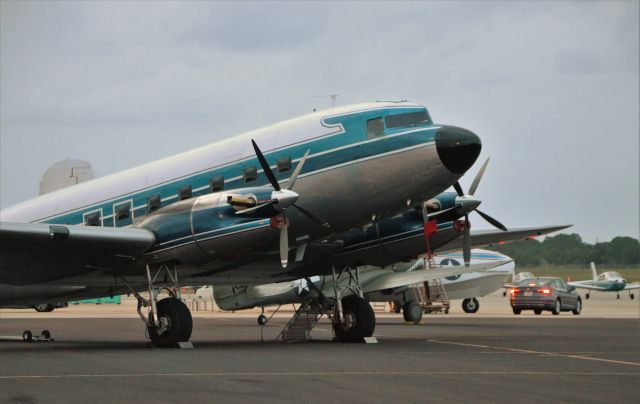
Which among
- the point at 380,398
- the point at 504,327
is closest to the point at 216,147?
the point at 380,398

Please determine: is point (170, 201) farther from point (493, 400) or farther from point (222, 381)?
point (493, 400)

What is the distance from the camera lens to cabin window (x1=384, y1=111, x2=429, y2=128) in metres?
→ 22.4

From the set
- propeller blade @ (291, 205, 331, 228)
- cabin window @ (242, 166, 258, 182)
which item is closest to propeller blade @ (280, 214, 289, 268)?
propeller blade @ (291, 205, 331, 228)

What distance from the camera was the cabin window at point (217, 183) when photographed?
23.7 m

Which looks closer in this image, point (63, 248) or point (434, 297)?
point (63, 248)

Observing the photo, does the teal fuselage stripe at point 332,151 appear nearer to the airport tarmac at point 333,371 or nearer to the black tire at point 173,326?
the black tire at point 173,326

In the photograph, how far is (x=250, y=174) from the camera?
23375 millimetres

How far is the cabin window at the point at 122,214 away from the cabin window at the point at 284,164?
15.1 ft

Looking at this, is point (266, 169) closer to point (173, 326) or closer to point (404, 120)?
point (404, 120)

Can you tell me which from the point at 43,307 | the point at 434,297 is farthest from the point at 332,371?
the point at 43,307

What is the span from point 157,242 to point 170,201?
1.65 metres

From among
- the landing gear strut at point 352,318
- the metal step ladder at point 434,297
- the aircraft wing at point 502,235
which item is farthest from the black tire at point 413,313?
the landing gear strut at point 352,318

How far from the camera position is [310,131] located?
23094 mm

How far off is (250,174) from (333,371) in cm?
802
